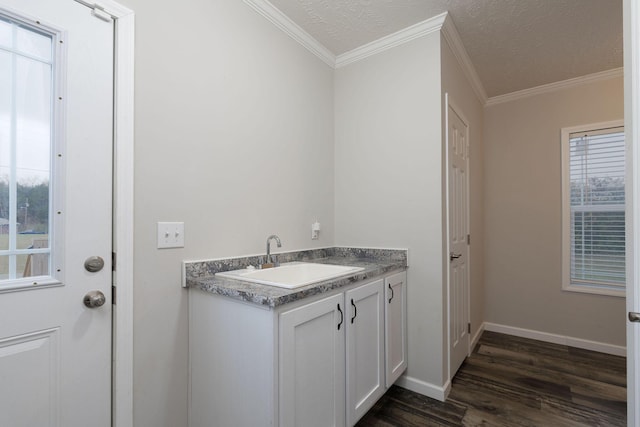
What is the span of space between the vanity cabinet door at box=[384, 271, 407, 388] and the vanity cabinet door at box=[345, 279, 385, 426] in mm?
67

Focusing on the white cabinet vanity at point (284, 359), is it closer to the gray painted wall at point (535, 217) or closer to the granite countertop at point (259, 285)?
the granite countertop at point (259, 285)

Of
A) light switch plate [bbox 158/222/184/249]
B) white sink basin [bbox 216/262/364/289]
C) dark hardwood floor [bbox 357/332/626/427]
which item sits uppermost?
light switch plate [bbox 158/222/184/249]

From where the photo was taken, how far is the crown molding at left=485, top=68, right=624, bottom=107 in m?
2.77

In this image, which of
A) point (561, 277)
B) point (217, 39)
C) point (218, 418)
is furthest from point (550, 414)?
point (217, 39)

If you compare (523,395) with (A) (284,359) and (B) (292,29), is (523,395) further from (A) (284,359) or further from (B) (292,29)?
(B) (292,29)

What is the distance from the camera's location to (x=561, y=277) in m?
2.96

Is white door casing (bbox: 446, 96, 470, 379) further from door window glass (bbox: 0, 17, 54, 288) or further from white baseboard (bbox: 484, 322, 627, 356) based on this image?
door window glass (bbox: 0, 17, 54, 288)

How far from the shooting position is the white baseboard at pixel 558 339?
2.69 metres

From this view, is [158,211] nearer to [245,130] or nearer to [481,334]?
[245,130]

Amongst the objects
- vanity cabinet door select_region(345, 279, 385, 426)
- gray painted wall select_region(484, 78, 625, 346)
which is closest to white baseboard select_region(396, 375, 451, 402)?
vanity cabinet door select_region(345, 279, 385, 426)

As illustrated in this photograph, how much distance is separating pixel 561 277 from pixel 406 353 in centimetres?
202

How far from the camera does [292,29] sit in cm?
206

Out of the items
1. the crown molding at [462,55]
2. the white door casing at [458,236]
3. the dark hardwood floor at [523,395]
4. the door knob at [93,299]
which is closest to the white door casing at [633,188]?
the dark hardwood floor at [523,395]

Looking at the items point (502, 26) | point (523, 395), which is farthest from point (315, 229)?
point (502, 26)
